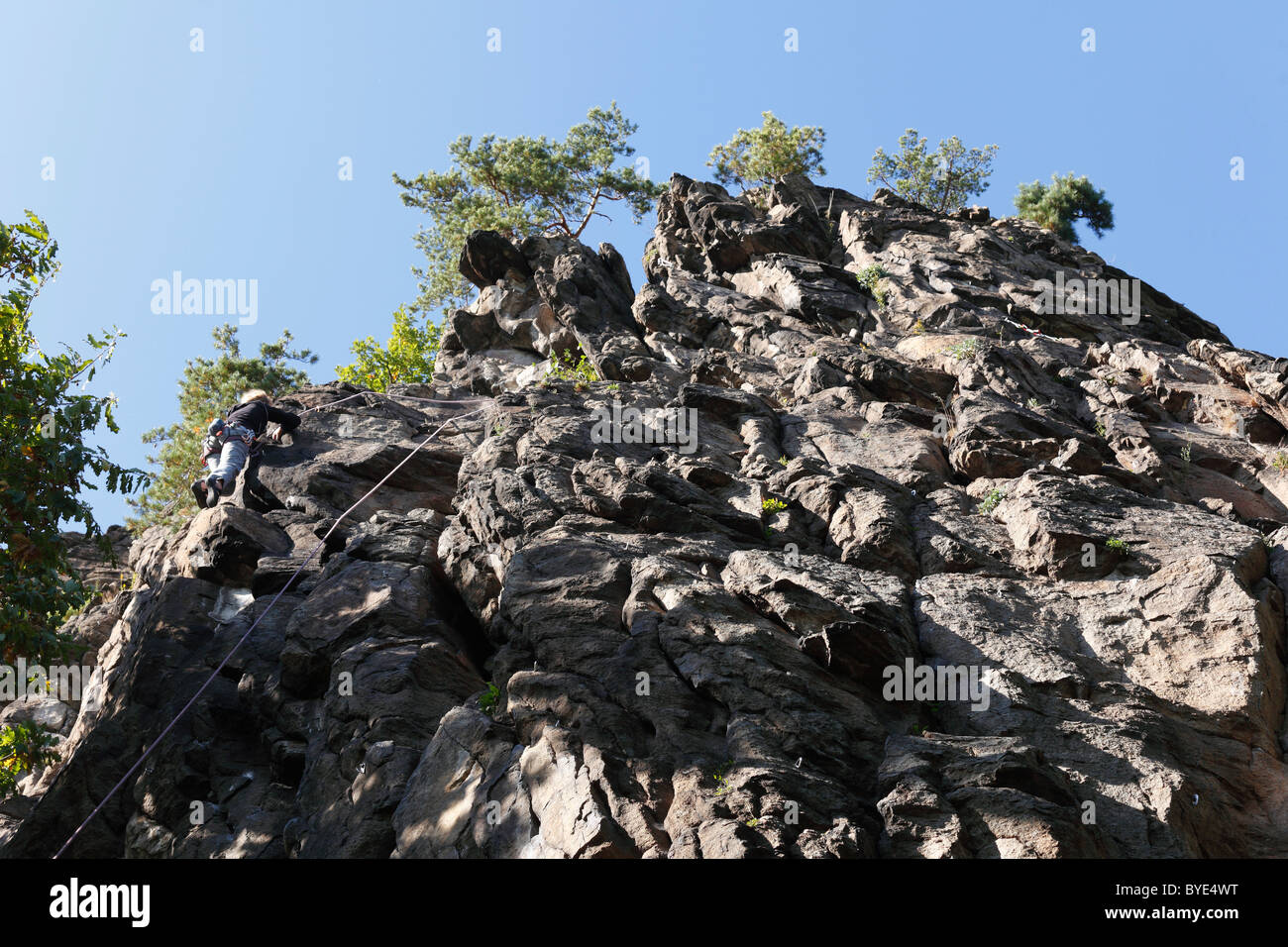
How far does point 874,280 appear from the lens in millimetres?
24250

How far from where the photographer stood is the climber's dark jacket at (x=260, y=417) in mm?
17245

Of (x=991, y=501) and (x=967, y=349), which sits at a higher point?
(x=967, y=349)

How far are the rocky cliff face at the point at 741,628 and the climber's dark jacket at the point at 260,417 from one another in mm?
459

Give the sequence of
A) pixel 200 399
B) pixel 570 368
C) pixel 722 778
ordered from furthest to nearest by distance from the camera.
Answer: pixel 200 399, pixel 570 368, pixel 722 778

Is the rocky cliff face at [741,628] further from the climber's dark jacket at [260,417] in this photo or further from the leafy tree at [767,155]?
the leafy tree at [767,155]

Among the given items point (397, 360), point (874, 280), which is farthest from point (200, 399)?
point (874, 280)

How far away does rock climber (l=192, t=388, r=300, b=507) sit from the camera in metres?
16.4

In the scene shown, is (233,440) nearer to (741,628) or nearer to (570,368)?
(570,368)

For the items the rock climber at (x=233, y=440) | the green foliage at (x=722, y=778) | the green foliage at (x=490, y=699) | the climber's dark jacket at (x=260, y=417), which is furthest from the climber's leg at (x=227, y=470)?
the green foliage at (x=722, y=778)

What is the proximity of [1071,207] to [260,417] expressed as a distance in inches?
1248
